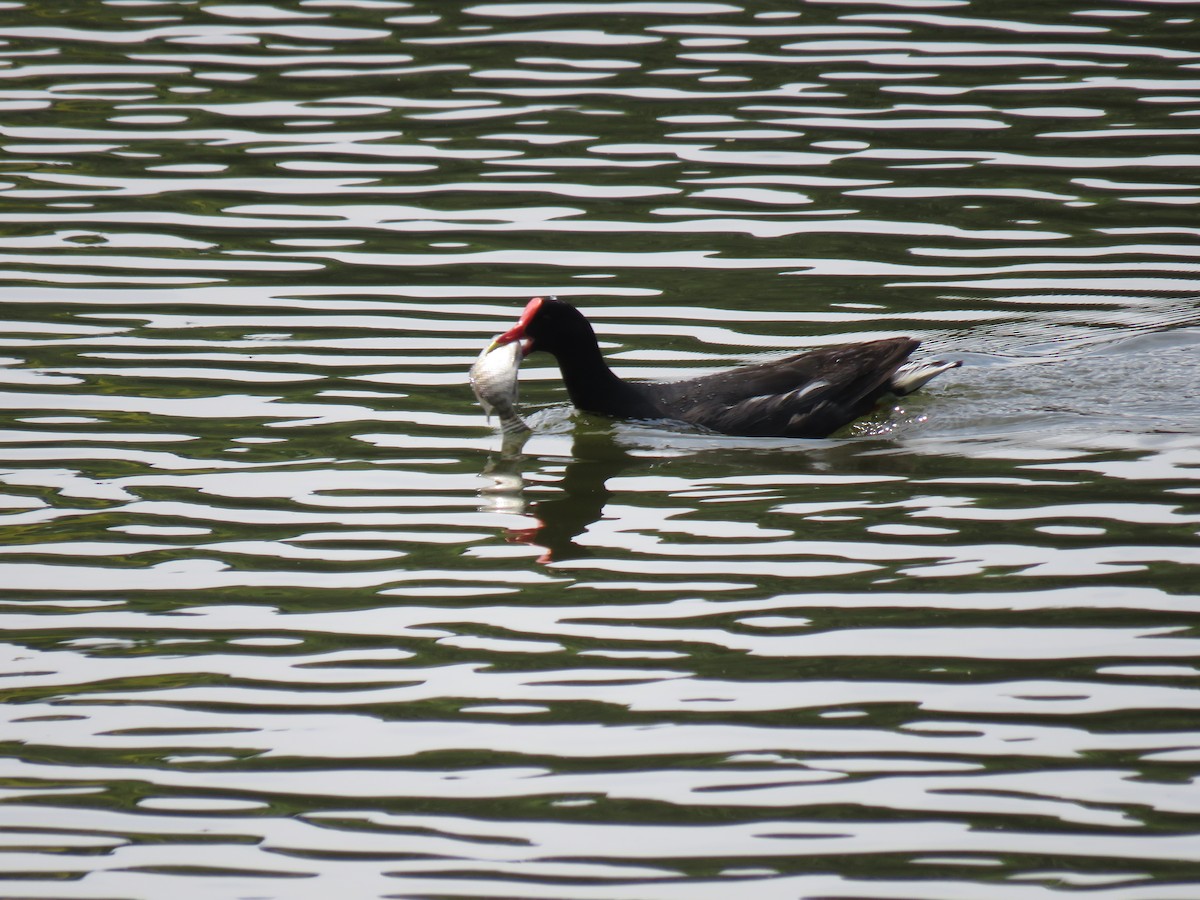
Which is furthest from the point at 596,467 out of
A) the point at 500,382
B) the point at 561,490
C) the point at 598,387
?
the point at 598,387

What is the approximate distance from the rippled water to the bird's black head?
0.48 m

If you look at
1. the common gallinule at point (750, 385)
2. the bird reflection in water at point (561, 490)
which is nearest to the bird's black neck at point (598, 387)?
the common gallinule at point (750, 385)

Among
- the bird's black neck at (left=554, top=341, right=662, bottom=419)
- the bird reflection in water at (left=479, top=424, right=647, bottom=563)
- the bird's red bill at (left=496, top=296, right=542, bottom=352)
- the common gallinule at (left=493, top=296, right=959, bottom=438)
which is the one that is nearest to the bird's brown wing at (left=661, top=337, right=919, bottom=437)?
the common gallinule at (left=493, top=296, right=959, bottom=438)

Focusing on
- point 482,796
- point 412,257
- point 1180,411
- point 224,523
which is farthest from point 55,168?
point 482,796

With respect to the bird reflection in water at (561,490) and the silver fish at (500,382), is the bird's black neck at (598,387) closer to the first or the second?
the bird reflection in water at (561,490)

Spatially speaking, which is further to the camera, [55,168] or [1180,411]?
[55,168]

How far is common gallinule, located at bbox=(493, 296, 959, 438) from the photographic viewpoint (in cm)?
959

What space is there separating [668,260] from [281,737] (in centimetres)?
682

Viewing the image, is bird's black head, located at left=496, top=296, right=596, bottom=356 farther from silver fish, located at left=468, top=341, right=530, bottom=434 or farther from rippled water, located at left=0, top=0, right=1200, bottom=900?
rippled water, located at left=0, top=0, right=1200, bottom=900

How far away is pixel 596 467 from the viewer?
922 cm

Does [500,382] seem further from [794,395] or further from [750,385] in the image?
[794,395]

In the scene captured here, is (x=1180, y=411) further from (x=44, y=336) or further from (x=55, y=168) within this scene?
(x=55, y=168)

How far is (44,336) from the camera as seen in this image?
10906 mm

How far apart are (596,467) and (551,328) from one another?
1.03 metres
